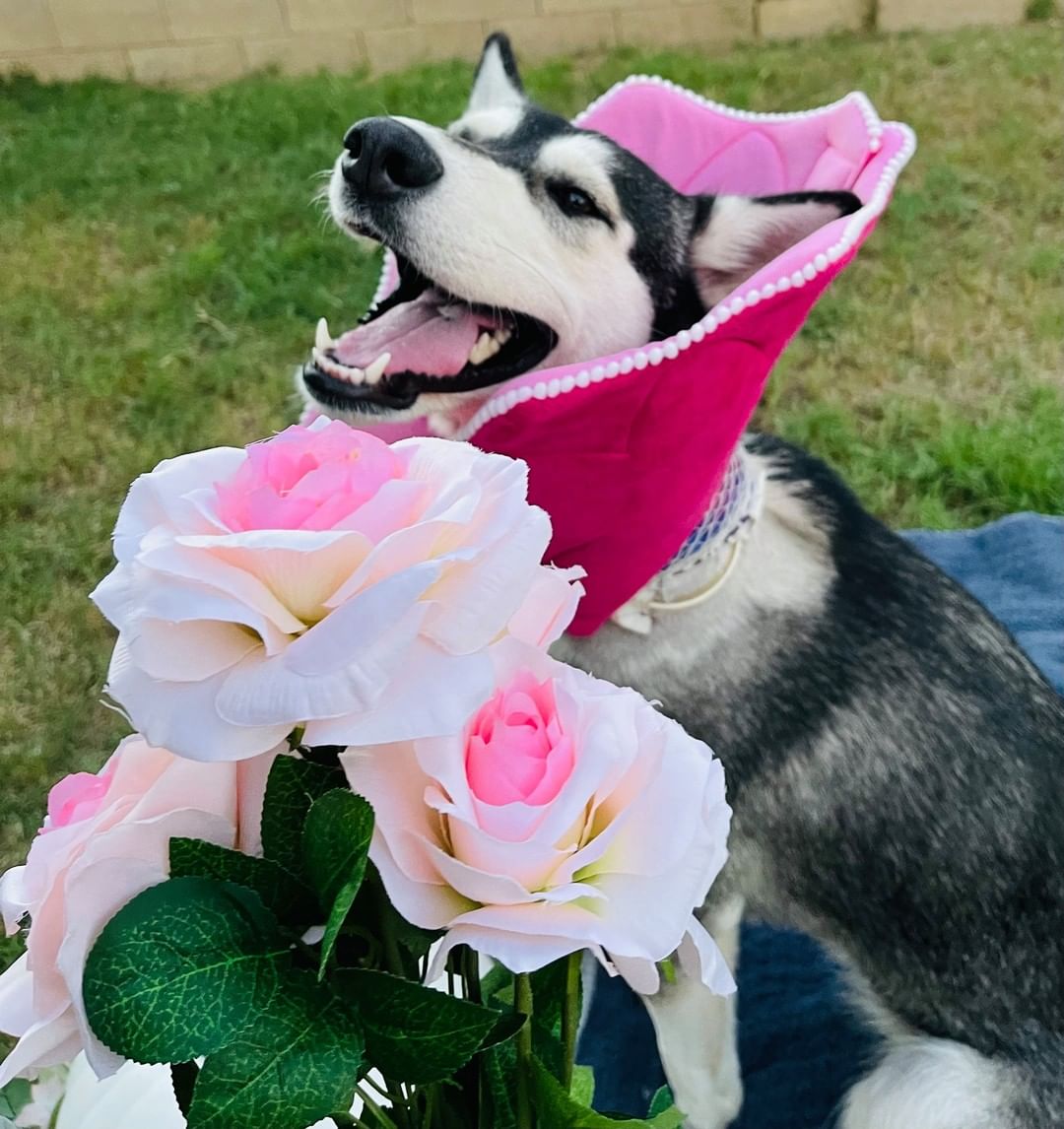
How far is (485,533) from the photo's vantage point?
15.8 inches

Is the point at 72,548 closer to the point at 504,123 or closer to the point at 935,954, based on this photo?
the point at 504,123

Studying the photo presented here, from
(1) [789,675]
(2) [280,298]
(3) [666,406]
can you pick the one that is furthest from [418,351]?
(2) [280,298]

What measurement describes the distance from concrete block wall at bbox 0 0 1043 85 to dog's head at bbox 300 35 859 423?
4267mm

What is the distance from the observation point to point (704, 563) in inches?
54.4

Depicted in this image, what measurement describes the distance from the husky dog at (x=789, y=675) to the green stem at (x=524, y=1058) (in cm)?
90

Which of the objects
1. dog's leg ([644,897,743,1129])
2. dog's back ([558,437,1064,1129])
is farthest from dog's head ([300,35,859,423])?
dog's leg ([644,897,743,1129])

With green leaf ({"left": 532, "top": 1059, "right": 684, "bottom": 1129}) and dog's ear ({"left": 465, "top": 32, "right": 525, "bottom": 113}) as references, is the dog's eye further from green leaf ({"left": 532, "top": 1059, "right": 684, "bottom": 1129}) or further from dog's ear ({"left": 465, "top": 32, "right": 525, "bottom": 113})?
green leaf ({"left": 532, "top": 1059, "right": 684, "bottom": 1129})

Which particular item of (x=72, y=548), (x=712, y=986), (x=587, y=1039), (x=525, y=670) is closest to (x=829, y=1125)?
(x=587, y=1039)

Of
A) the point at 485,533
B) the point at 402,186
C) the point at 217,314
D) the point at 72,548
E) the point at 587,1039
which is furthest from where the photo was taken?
the point at 217,314

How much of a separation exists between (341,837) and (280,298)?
10.7 ft

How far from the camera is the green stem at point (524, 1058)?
50 cm

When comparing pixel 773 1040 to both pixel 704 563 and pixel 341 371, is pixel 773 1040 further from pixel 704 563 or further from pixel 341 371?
pixel 341 371

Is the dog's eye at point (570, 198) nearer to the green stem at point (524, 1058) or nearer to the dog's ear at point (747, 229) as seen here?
the dog's ear at point (747, 229)

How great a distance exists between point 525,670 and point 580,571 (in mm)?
67
